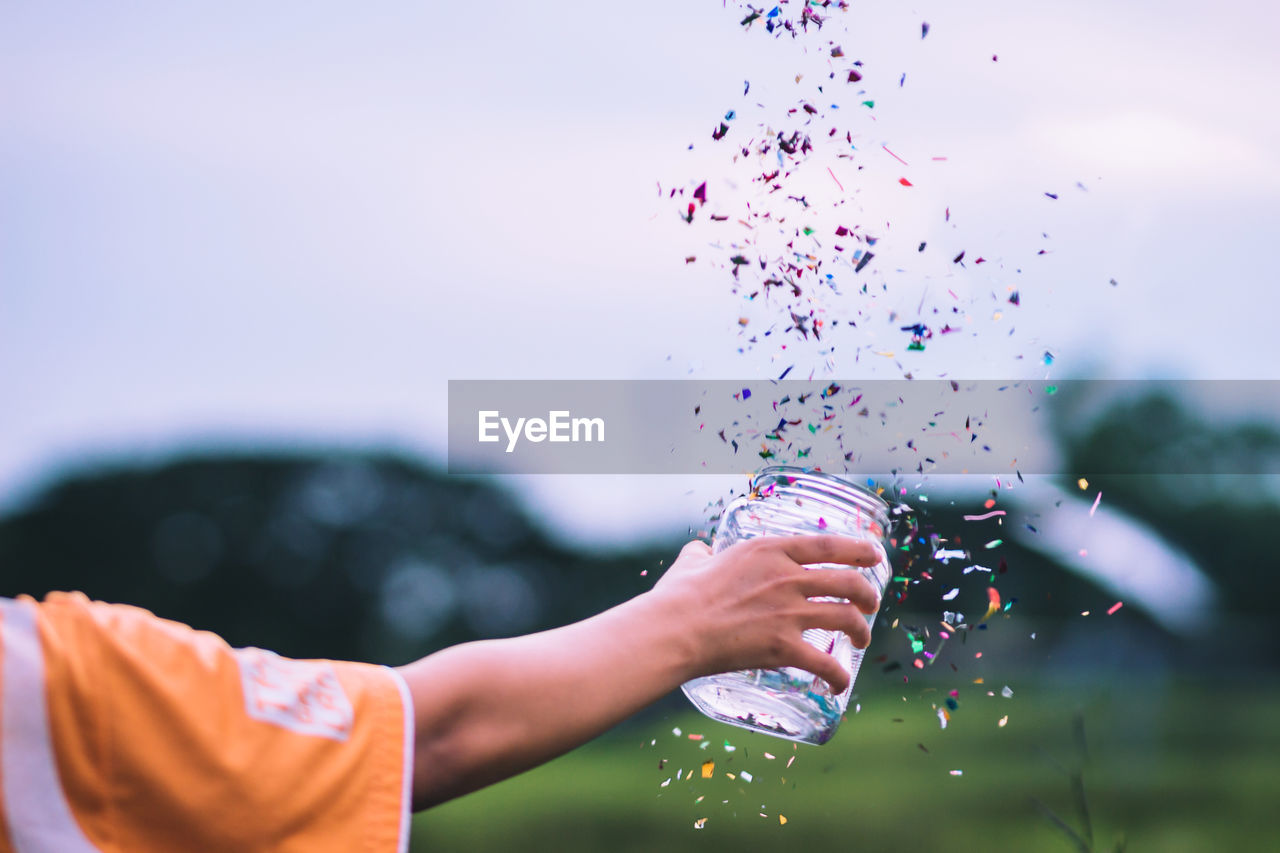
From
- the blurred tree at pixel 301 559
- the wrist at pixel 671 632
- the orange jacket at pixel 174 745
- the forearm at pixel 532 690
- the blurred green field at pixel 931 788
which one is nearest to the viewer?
the orange jacket at pixel 174 745

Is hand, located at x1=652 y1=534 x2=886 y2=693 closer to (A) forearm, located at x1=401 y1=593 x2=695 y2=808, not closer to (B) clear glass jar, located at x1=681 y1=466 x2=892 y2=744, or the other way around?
(A) forearm, located at x1=401 y1=593 x2=695 y2=808

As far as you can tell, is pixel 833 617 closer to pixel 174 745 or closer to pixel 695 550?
pixel 695 550

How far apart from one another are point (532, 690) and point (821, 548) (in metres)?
0.33

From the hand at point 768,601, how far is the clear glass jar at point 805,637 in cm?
23

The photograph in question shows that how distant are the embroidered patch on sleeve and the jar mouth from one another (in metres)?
0.69

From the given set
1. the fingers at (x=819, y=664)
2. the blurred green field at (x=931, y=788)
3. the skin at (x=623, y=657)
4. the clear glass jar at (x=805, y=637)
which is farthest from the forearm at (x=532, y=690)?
the blurred green field at (x=931, y=788)

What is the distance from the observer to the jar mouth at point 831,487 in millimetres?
1356

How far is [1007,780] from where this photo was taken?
29.7ft

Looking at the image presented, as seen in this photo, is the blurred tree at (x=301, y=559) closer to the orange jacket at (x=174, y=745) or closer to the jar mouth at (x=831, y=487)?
the jar mouth at (x=831, y=487)

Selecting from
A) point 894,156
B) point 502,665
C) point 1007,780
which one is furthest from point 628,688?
point 1007,780

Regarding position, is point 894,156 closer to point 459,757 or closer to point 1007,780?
point 459,757

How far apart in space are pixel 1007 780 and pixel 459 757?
9.18 meters

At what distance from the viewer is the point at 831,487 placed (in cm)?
136

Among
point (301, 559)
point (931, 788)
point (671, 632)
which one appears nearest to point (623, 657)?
point (671, 632)
